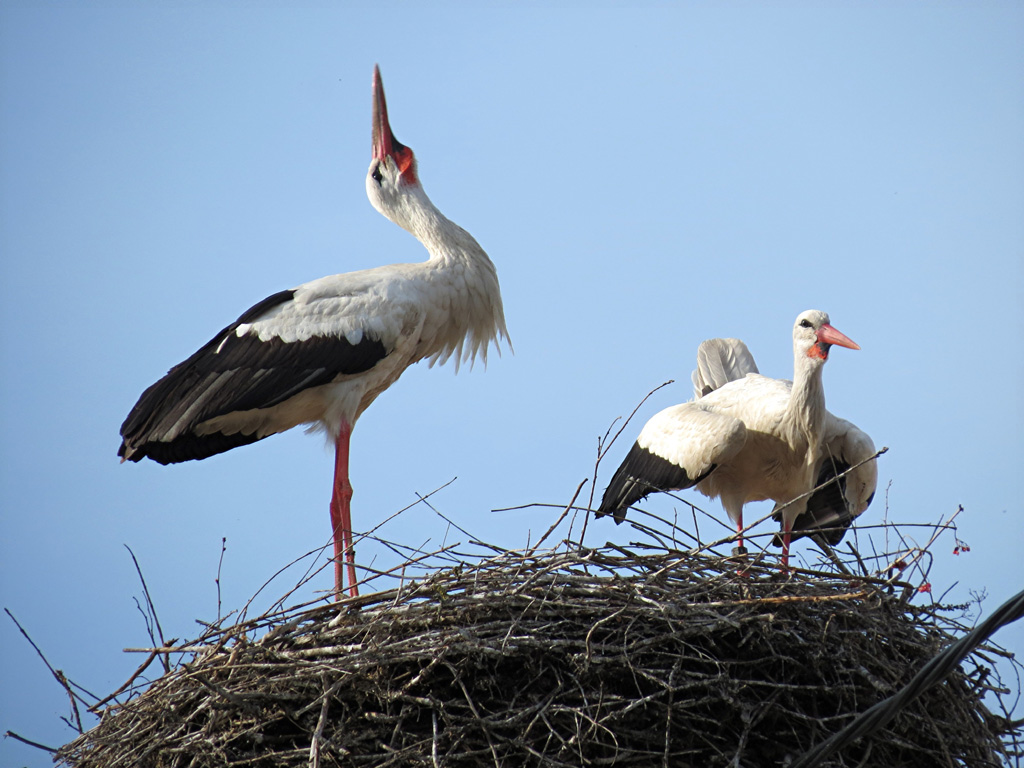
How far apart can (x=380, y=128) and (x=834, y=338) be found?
2.72 m

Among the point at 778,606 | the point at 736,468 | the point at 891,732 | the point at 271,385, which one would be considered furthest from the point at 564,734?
the point at 736,468

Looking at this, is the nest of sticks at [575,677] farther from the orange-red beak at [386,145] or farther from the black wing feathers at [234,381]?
the orange-red beak at [386,145]

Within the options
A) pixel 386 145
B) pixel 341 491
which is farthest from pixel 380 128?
pixel 341 491

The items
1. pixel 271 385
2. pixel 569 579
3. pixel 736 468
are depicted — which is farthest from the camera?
pixel 736 468

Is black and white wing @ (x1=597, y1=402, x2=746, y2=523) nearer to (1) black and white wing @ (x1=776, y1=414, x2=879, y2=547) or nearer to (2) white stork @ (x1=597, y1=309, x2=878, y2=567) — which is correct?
(2) white stork @ (x1=597, y1=309, x2=878, y2=567)

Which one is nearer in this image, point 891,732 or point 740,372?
point 891,732

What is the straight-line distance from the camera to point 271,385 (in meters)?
5.77

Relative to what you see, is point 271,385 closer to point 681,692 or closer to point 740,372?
point 681,692

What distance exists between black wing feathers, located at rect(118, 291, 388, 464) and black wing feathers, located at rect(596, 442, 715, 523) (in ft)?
5.51

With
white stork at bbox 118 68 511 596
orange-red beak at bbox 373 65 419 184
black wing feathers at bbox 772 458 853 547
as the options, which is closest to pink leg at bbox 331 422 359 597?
white stork at bbox 118 68 511 596

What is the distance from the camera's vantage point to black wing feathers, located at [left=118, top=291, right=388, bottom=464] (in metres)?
5.77

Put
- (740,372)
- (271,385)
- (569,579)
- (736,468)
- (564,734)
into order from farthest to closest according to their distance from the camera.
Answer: (740,372) < (736,468) < (271,385) < (569,579) < (564,734)

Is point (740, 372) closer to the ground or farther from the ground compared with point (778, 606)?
farther from the ground

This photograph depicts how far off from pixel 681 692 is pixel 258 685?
138 centimetres
